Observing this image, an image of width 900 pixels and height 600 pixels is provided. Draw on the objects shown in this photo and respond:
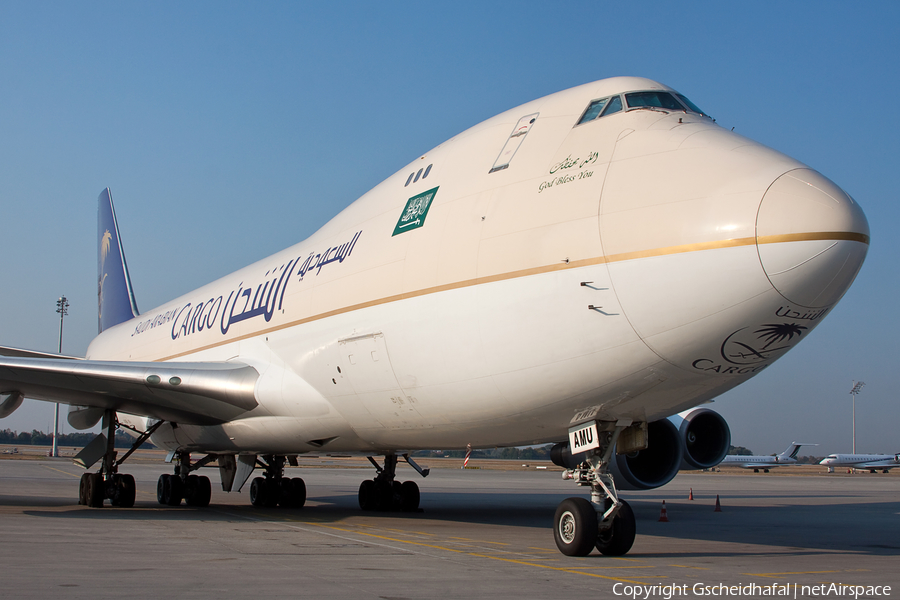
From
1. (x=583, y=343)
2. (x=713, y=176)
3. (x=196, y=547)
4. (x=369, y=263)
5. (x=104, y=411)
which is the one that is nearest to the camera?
(x=713, y=176)

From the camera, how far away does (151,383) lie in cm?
1289

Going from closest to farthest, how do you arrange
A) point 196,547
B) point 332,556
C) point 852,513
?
point 332,556 < point 196,547 < point 852,513

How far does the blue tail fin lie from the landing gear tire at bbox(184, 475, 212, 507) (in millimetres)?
8327

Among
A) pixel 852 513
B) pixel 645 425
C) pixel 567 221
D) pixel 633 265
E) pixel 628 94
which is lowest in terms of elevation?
pixel 852 513

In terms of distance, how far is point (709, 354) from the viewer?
7.06m

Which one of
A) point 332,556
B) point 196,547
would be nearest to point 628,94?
point 332,556

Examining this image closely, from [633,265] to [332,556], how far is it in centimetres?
439

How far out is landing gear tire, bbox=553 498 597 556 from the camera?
26.0 feet

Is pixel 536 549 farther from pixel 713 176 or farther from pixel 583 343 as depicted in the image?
pixel 713 176

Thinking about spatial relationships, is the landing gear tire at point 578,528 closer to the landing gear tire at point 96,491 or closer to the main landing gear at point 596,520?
the main landing gear at point 596,520

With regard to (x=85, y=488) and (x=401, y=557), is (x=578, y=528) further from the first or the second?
(x=85, y=488)

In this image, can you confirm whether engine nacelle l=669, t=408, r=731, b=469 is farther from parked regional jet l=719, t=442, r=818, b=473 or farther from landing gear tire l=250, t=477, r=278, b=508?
parked regional jet l=719, t=442, r=818, b=473

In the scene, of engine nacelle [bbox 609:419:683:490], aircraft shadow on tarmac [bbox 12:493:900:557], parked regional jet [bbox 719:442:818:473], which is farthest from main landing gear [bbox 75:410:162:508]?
parked regional jet [bbox 719:442:818:473]

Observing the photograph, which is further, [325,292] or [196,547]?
[325,292]
